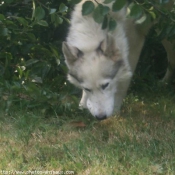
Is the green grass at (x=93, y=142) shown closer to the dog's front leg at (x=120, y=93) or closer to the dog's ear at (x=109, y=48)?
the dog's front leg at (x=120, y=93)

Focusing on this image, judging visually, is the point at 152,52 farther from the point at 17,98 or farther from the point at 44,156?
the point at 44,156

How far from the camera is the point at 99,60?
429cm

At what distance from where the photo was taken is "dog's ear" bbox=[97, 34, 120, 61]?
4277mm

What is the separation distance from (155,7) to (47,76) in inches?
70.2

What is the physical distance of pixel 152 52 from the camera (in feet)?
19.6

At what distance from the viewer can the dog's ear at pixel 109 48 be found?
4.28 metres

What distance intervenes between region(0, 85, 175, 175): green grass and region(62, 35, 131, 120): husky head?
150mm

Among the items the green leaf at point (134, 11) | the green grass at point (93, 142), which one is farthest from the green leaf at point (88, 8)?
the green grass at point (93, 142)

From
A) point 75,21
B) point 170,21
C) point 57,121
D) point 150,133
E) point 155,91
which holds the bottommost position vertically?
point 155,91

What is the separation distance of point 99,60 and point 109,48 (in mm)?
144

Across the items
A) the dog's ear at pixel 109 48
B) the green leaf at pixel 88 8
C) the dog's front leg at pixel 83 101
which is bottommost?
the dog's front leg at pixel 83 101

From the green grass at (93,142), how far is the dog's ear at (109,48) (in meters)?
0.59

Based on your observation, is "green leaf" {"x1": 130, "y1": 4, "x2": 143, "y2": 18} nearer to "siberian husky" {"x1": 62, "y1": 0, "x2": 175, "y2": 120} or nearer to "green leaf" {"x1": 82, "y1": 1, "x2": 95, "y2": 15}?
"green leaf" {"x1": 82, "y1": 1, "x2": 95, "y2": 15}

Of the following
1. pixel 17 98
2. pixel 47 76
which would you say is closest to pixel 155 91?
pixel 47 76
